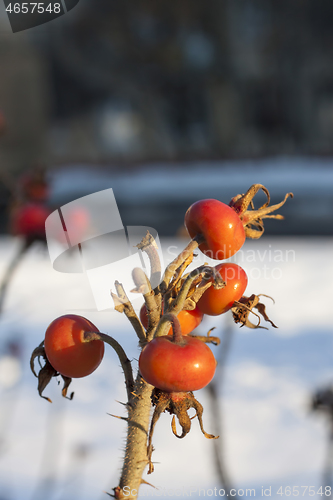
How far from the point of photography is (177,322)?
13.3 inches

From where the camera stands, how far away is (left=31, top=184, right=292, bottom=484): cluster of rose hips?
337 mm

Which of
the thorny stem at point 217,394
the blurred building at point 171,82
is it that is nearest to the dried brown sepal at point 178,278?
the thorny stem at point 217,394

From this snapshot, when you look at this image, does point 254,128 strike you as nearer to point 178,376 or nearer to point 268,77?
point 268,77

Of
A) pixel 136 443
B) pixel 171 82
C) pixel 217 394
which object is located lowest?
pixel 217 394

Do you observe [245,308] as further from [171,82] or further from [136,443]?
[171,82]

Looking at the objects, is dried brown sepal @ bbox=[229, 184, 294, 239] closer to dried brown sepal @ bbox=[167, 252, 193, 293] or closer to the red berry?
dried brown sepal @ bbox=[167, 252, 193, 293]

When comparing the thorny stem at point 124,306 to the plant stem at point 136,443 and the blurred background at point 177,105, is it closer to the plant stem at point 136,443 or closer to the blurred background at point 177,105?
the plant stem at point 136,443

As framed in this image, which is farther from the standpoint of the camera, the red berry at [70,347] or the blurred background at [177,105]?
the blurred background at [177,105]

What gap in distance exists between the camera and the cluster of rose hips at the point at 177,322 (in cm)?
34

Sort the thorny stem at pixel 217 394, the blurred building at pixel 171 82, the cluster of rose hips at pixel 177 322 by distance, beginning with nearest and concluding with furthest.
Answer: the cluster of rose hips at pixel 177 322, the thorny stem at pixel 217 394, the blurred building at pixel 171 82

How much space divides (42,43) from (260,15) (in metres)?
0.78

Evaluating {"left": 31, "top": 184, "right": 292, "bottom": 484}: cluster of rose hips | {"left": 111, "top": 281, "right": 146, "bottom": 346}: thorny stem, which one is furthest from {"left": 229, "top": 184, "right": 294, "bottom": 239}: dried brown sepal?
{"left": 111, "top": 281, "right": 146, "bottom": 346}: thorny stem

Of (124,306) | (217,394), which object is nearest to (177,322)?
(124,306)

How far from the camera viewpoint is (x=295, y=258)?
50.7 inches
